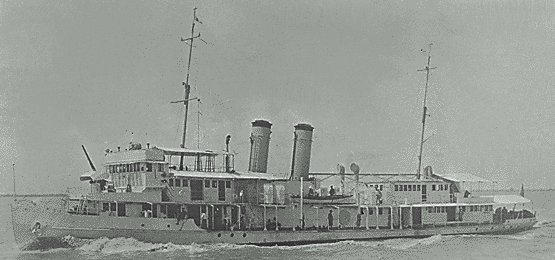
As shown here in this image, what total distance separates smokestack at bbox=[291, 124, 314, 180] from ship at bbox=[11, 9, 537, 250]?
6 centimetres

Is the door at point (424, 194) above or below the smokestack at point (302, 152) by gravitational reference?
below

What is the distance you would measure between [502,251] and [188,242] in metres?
16.0

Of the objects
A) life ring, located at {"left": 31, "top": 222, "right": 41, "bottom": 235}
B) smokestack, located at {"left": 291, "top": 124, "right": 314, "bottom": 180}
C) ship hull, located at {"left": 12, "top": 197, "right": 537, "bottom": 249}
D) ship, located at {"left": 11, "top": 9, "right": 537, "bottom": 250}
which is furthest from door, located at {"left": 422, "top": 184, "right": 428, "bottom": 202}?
life ring, located at {"left": 31, "top": 222, "right": 41, "bottom": 235}

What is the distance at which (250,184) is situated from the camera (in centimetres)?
3362

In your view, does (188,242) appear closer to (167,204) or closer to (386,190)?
(167,204)

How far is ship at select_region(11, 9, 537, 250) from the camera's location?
29000 millimetres

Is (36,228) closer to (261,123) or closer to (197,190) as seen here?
(197,190)

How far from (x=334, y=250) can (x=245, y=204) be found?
16.4 feet

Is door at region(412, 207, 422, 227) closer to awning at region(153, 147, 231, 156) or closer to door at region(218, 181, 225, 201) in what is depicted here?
door at region(218, 181, 225, 201)

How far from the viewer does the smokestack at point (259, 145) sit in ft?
115

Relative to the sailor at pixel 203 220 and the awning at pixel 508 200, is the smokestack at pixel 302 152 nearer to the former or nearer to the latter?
the sailor at pixel 203 220

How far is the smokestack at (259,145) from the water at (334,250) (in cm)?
472

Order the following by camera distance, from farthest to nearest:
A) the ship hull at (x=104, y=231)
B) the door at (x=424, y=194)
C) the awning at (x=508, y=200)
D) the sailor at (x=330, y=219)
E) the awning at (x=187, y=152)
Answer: the awning at (x=508, y=200) < the door at (x=424, y=194) < the sailor at (x=330, y=219) < the awning at (x=187, y=152) < the ship hull at (x=104, y=231)

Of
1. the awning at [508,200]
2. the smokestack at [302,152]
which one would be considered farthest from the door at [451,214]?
the smokestack at [302,152]
